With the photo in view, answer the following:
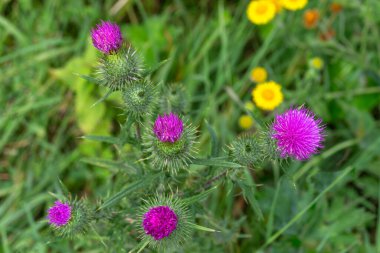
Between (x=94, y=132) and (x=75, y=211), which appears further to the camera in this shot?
(x=94, y=132)

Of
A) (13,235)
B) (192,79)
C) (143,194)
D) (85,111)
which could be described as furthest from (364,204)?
(13,235)

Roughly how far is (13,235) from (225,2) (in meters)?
3.32

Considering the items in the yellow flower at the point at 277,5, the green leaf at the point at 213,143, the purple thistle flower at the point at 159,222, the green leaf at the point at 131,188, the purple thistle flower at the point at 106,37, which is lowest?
the yellow flower at the point at 277,5

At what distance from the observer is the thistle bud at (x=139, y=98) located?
7.70 ft

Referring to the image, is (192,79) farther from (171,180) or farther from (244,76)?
(171,180)

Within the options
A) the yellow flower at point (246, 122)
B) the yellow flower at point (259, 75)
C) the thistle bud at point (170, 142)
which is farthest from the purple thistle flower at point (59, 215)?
the yellow flower at point (259, 75)

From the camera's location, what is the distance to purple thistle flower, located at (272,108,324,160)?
226cm

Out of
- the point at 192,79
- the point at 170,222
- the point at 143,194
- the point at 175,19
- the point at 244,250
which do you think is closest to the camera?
the point at 170,222

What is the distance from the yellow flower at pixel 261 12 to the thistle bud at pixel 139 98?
2.16 meters

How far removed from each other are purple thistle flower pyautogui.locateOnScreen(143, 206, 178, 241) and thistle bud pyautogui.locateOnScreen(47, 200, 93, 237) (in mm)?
460

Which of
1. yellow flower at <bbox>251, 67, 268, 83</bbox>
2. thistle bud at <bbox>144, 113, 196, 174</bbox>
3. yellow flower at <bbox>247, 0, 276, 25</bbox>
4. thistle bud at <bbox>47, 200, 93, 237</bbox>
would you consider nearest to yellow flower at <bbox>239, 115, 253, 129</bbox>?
yellow flower at <bbox>251, 67, 268, 83</bbox>

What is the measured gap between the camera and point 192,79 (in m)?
4.38

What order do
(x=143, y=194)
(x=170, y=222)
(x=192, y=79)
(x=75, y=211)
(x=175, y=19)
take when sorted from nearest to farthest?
(x=170, y=222) < (x=75, y=211) < (x=143, y=194) < (x=192, y=79) < (x=175, y=19)

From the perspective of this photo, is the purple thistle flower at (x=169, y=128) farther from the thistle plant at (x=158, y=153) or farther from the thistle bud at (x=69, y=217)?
the thistle bud at (x=69, y=217)
